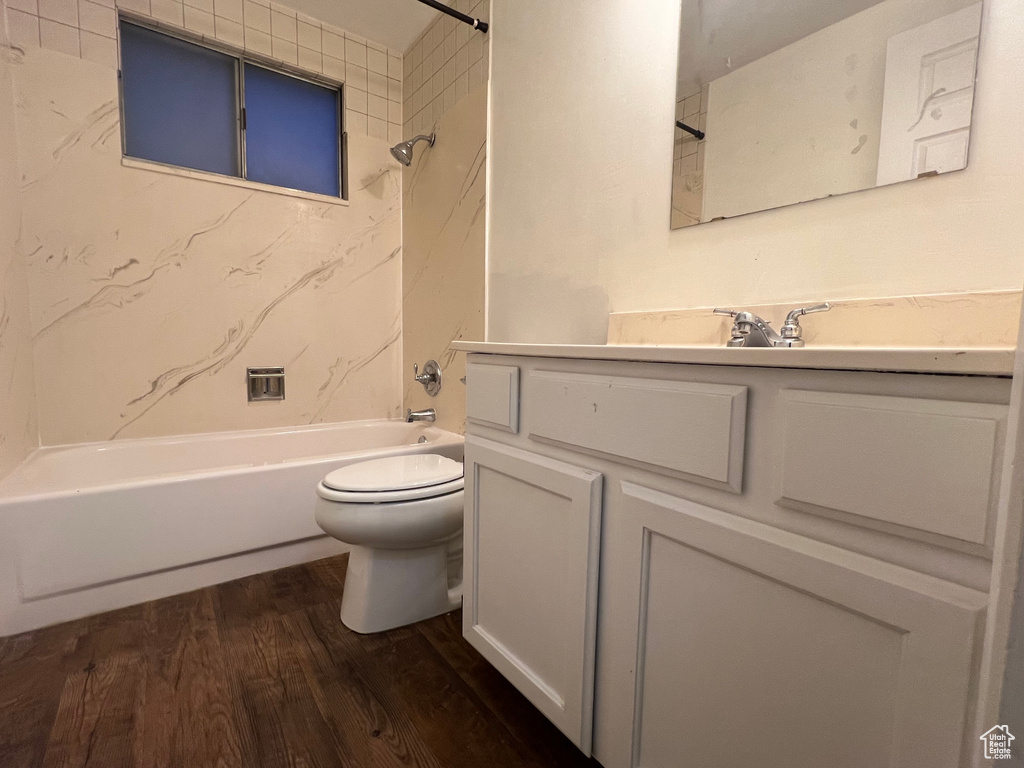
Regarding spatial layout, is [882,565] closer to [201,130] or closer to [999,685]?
[999,685]

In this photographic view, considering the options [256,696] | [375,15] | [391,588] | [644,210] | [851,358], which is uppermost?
[375,15]

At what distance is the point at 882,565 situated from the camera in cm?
48

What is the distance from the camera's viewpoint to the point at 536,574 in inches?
36.2

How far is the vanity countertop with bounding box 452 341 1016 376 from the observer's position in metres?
0.41

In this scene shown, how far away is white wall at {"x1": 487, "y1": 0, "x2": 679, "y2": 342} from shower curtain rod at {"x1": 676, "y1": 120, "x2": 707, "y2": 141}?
28mm

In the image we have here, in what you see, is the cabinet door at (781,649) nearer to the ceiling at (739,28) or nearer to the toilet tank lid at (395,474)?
the toilet tank lid at (395,474)

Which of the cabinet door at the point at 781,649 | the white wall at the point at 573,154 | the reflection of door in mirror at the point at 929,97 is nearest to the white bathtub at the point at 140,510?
→ the white wall at the point at 573,154

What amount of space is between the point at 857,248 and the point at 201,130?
8.28ft

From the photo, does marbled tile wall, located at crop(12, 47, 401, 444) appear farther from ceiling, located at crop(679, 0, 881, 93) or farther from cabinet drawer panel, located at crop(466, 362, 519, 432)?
ceiling, located at crop(679, 0, 881, 93)

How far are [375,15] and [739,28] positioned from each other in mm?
1821

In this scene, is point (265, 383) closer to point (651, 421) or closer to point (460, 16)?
point (460, 16)

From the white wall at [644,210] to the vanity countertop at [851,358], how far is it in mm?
433

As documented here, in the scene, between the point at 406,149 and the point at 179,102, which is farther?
the point at 406,149

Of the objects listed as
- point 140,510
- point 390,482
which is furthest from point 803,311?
point 140,510
